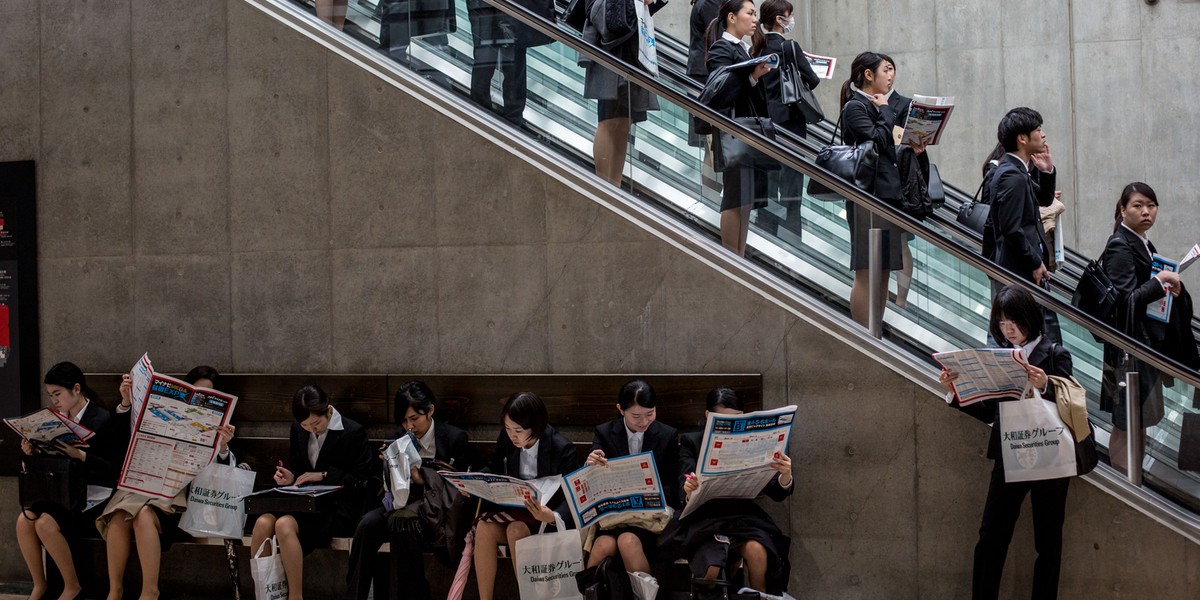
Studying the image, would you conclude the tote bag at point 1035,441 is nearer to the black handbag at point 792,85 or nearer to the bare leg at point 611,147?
the bare leg at point 611,147

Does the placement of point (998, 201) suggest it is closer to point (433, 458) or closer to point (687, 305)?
point (687, 305)

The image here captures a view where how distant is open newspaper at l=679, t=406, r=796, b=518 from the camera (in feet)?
15.8

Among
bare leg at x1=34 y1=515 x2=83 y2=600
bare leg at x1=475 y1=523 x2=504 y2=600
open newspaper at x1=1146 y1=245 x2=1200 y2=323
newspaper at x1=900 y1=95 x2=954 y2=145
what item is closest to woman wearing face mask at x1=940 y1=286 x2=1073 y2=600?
open newspaper at x1=1146 y1=245 x2=1200 y2=323

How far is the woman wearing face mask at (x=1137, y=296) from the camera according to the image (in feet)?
16.4

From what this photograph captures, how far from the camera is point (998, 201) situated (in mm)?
5398

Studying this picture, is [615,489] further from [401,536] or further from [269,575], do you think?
Result: [269,575]

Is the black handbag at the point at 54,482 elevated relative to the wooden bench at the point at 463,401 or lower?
lower

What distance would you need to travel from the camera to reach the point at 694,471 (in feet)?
17.2

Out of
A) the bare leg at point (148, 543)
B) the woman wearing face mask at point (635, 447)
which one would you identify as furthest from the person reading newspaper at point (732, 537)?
the bare leg at point (148, 543)

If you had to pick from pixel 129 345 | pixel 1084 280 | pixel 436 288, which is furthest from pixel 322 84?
pixel 1084 280

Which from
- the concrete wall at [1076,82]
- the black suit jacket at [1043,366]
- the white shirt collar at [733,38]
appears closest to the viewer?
the black suit jacket at [1043,366]

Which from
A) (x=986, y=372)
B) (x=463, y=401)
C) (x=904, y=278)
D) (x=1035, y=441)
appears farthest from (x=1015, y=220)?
(x=463, y=401)

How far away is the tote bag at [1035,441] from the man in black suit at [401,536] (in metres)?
2.65

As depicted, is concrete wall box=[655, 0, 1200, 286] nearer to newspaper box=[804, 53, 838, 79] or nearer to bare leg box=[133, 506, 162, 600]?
newspaper box=[804, 53, 838, 79]
